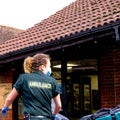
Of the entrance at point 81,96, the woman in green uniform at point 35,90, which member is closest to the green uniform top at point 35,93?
the woman in green uniform at point 35,90

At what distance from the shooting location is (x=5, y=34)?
77.4 ft

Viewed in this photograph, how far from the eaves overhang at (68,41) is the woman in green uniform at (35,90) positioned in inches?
121

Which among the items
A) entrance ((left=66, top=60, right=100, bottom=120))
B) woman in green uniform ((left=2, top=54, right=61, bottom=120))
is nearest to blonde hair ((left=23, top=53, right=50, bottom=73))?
woman in green uniform ((left=2, top=54, right=61, bottom=120))

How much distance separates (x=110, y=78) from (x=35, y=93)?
434 centimetres

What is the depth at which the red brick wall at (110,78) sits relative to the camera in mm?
7812

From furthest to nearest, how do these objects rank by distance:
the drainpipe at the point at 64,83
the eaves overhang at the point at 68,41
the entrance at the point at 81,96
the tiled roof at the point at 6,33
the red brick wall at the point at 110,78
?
the tiled roof at the point at 6,33
the entrance at the point at 81,96
the drainpipe at the point at 64,83
the red brick wall at the point at 110,78
the eaves overhang at the point at 68,41

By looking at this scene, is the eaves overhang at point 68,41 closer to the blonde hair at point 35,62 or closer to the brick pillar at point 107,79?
the brick pillar at point 107,79

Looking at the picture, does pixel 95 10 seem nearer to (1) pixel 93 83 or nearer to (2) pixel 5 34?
(1) pixel 93 83

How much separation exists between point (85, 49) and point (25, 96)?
14.4ft

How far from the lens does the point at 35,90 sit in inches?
149

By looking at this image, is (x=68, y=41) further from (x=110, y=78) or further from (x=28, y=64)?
(x=28, y=64)

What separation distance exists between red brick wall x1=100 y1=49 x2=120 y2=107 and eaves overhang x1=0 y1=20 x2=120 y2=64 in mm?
880

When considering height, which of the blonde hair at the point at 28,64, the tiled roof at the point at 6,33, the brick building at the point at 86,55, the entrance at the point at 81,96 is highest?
the tiled roof at the point at 6,33

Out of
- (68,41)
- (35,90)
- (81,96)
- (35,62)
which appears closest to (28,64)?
(35,62)
